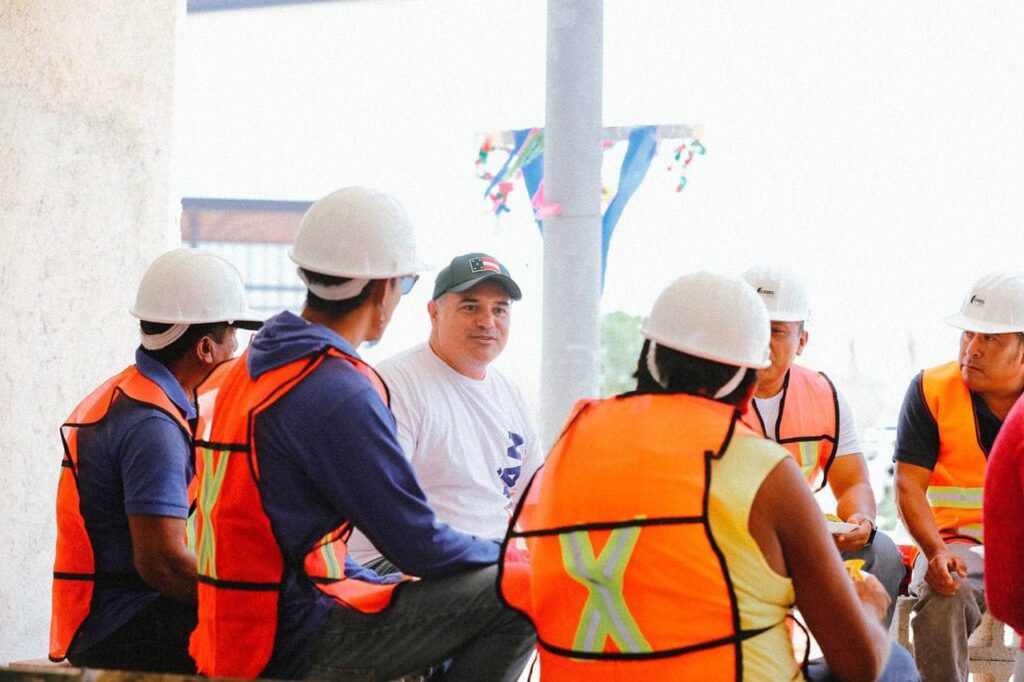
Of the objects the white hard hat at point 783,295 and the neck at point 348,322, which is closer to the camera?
the neck at point 348,322

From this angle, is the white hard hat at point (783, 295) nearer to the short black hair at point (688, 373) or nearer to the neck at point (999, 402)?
the neck at point (999, 402)

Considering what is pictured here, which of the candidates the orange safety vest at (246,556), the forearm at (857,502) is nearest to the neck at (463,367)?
the forearm at (857,502)

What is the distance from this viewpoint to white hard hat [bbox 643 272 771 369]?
202cm

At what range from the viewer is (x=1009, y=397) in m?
3.50

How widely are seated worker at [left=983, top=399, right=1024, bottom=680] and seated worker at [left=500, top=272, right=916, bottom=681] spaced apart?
0.53m

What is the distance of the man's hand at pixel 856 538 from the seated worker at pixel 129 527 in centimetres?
169

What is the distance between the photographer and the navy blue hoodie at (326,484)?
6.72ft

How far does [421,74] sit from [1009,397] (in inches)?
235

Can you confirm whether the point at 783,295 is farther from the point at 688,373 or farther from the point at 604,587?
the point at 604,587

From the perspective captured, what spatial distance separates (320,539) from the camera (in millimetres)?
2119

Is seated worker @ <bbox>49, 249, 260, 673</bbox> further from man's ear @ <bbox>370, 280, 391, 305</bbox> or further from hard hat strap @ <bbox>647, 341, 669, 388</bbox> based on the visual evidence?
hard hat strap @ <bbox>647, 341, 669, 388</bbox>

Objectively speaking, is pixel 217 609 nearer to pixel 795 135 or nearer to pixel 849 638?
pixel 849 638

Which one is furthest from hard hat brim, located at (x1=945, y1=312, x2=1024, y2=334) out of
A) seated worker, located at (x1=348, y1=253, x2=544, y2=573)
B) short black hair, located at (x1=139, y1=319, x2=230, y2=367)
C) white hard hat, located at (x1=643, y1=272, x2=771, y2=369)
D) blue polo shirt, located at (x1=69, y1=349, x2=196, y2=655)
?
blue polo shirt, located at (x1=69, y1=349, x2=196, y2=655)

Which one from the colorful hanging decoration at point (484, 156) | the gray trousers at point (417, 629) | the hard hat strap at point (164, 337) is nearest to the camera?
the gray trousers at point (417, 629)
